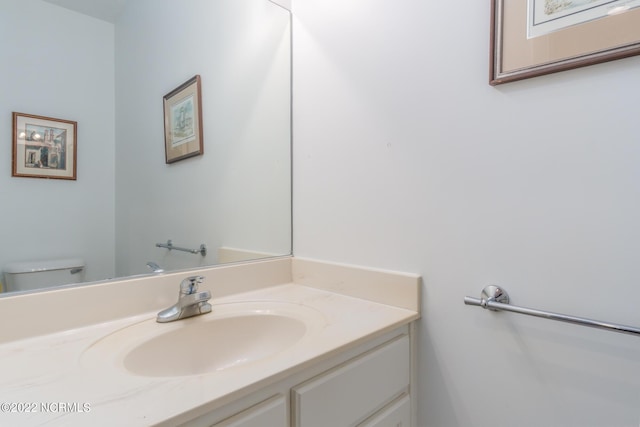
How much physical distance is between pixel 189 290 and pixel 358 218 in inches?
21.7

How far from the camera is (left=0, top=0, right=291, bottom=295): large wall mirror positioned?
2.68ft

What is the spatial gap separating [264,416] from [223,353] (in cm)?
38

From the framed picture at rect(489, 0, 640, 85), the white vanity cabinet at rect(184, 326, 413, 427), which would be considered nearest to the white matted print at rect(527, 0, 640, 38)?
the framed picture at rect(489, 0, 640, 85)

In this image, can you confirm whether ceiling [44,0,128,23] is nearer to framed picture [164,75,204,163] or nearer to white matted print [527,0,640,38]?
framed picture [164,75,204,163]

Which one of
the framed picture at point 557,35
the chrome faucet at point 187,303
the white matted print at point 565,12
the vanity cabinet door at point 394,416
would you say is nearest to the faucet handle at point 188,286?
the chrome faucet at point 187,303

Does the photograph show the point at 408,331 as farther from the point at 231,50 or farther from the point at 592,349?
the point at 231,50

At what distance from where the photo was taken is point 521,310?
71 cm

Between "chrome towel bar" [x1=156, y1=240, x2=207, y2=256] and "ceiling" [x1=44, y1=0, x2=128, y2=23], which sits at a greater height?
"ceiling" [x1=44, y1=0, x2=128, y2=23]

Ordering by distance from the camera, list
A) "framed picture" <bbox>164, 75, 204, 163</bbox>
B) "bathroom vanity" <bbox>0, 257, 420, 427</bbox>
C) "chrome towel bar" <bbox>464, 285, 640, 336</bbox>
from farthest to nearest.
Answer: "framed picture" <bbox>164, 75, 204, 163</bbox> → "chrome towel bar" <bbox>464, 285, 640, 336</bbox> → "bathroom vanity" <bbox>0, 257, 420, 427</bbox>

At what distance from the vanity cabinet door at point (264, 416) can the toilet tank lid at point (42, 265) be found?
0.63 metres

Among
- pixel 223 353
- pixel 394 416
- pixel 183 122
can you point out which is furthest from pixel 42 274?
pixel 394 416

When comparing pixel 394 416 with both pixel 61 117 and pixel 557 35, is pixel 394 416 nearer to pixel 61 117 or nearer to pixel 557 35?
pixel 557 35

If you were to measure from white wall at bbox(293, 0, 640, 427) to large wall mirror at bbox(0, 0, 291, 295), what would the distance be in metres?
0.30

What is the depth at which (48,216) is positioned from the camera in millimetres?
851
